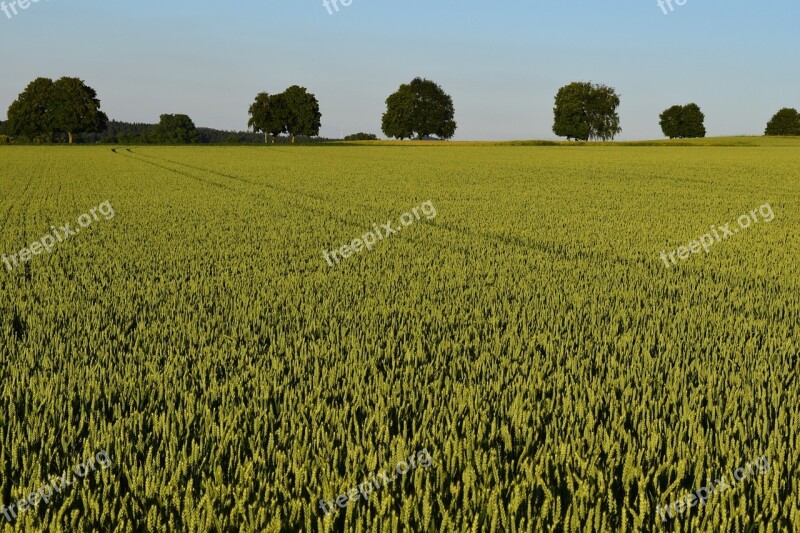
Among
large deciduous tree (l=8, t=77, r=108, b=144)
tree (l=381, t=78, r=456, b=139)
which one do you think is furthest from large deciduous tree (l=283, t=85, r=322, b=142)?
large deciduous tree (l=8, t=77, r=108, b=144)

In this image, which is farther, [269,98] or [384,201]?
[269,98]

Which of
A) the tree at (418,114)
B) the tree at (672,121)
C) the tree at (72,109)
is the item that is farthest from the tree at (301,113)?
the tree at (672,121)

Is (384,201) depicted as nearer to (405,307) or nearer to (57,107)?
(405,307)

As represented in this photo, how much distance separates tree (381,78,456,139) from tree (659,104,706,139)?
46.1 metres

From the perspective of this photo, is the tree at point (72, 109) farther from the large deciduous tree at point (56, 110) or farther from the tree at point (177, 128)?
the tree at point (177, 128)

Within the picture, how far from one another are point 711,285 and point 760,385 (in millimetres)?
3036

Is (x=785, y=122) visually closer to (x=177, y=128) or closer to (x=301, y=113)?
(x=301, y=113)

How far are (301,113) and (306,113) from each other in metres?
0.79

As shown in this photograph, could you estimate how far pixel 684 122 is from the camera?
130 metres

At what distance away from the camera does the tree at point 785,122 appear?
434 ft

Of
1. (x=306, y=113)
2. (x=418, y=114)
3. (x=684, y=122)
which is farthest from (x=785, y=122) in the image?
(x=306, y=113)

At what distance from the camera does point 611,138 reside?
347ft

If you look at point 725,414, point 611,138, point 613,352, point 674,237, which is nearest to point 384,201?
point 674,237

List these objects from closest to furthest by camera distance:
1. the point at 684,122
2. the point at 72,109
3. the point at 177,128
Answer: the point at 72,109, the point at 684,122, the point at 177,128
